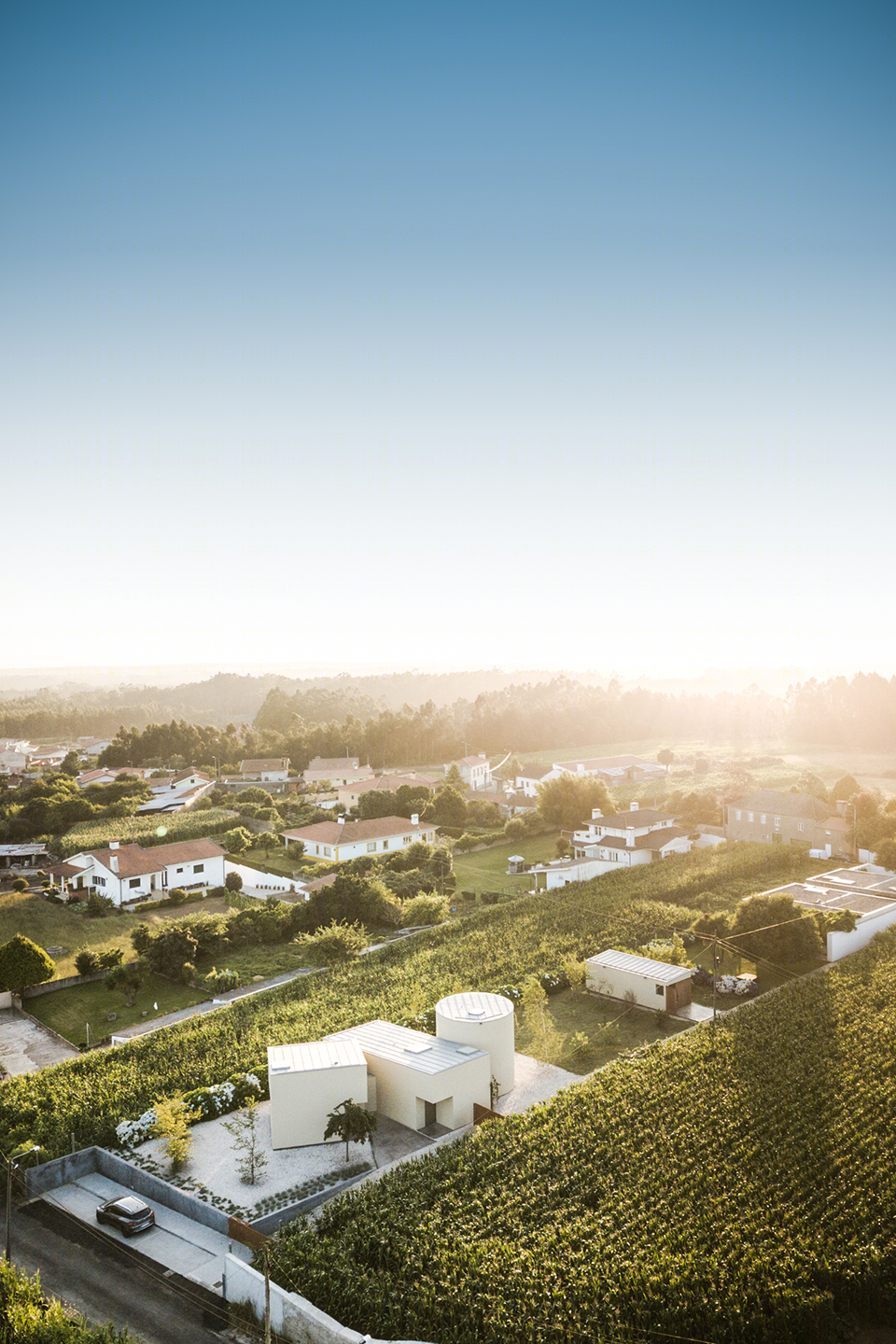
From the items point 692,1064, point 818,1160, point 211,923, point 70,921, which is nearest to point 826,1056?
point 692,1064

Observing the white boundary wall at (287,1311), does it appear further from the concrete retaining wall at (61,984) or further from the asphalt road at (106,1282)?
the concrete retaining wall at (61,984)

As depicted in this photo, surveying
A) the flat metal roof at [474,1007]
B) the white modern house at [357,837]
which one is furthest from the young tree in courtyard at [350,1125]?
the white modern house at [357,837]

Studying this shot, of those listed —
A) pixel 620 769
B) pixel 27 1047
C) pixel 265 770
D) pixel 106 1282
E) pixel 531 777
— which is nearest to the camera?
pixel 106 1282

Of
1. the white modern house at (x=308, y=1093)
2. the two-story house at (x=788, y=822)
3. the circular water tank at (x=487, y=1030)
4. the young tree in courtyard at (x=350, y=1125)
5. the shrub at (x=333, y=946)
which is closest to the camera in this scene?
A: the young tree in courtyard at (x=350, y=1125)

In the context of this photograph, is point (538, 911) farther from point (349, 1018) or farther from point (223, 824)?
point (223, 824)

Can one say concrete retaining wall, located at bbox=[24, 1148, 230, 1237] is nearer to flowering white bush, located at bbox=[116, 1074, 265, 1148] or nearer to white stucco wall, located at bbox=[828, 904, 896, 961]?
flowering white bush, located at bbox=[116, 1074, 265, 1148]

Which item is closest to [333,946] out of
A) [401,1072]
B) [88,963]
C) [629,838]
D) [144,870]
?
[88,963]

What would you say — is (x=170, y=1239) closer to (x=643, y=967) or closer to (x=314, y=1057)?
(x=314, y=1057)
